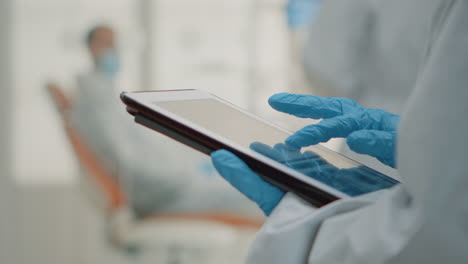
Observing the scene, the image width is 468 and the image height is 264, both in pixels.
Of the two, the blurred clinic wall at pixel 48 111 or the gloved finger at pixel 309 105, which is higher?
the gloved finger at pixel 309 105

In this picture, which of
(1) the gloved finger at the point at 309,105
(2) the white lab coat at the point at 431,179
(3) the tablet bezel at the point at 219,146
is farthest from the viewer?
(1) the gloved finger at the point at 309,105

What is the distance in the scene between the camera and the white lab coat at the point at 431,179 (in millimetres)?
325

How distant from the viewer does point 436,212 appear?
1.09 ft

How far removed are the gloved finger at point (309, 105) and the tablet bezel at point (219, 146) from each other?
12cm

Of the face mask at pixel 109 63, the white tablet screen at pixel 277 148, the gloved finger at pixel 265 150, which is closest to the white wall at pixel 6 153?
the face mask at pixel 109 63

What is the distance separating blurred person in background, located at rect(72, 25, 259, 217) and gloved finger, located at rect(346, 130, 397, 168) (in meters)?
1.36

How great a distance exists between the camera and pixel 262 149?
52 cm

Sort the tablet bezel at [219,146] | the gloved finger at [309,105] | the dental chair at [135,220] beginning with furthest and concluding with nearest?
the dental chair at [135,220] < the gloved finger at [309,105] < the tablet bezel at [219,146]

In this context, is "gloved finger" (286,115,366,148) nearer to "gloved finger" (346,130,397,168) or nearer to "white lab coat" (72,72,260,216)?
"gloved finger" (346,130,397,168)

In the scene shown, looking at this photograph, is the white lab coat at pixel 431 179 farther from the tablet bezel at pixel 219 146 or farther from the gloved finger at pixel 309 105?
the gloved finger at pixel 309 105

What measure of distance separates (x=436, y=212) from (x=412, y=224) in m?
0.02

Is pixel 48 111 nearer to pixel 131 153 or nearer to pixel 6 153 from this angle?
pixel 6 153

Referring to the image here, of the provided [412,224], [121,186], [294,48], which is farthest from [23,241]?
[412,224]

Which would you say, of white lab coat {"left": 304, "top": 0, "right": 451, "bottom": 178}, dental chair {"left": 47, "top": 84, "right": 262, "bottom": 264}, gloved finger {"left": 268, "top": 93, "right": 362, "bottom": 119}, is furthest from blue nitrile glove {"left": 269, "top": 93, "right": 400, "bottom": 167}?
dental chair {"left": 47, "top": 84, "right": 262, "bottom": 264}
